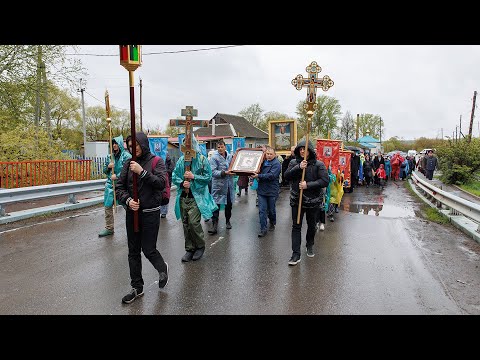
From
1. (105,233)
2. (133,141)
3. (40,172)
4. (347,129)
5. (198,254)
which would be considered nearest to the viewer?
(133,141)

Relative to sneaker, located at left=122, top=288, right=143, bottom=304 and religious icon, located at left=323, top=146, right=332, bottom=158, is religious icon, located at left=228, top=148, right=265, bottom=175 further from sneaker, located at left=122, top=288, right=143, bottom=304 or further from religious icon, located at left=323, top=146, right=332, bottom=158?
religious icon, located at left=323, top=146, right=332, bottom=158

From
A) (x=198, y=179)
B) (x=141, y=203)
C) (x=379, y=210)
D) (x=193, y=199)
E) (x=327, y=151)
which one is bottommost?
(x=379, y=210)

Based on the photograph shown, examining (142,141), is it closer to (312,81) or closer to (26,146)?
(312,81)

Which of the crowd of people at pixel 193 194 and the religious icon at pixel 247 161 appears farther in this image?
the religious icon at pixel 247 161

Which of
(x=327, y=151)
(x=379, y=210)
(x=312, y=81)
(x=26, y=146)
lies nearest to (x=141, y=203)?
(x=312, y=81)

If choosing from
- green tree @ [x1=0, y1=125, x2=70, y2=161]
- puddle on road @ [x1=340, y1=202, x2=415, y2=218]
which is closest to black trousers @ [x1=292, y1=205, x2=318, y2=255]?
puddle on road @ [x1=340, y1=202, x2=415, y2=218]

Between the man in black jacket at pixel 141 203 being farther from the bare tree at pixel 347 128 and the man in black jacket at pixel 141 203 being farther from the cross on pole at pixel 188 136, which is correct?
the bare tree at pixel 347 128

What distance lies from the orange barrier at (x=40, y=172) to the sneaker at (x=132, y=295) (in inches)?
351

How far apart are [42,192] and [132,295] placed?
632 cm

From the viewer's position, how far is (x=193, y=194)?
5.84 metres

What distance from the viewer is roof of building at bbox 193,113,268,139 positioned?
50.9 metres

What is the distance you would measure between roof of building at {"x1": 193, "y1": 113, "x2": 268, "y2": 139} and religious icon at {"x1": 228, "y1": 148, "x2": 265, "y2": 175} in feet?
137

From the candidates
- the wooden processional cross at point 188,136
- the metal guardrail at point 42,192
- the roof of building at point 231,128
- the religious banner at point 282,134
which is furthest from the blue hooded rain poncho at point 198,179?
the roof of building at point 231,128

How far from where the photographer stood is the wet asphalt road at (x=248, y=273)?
4191 mm
